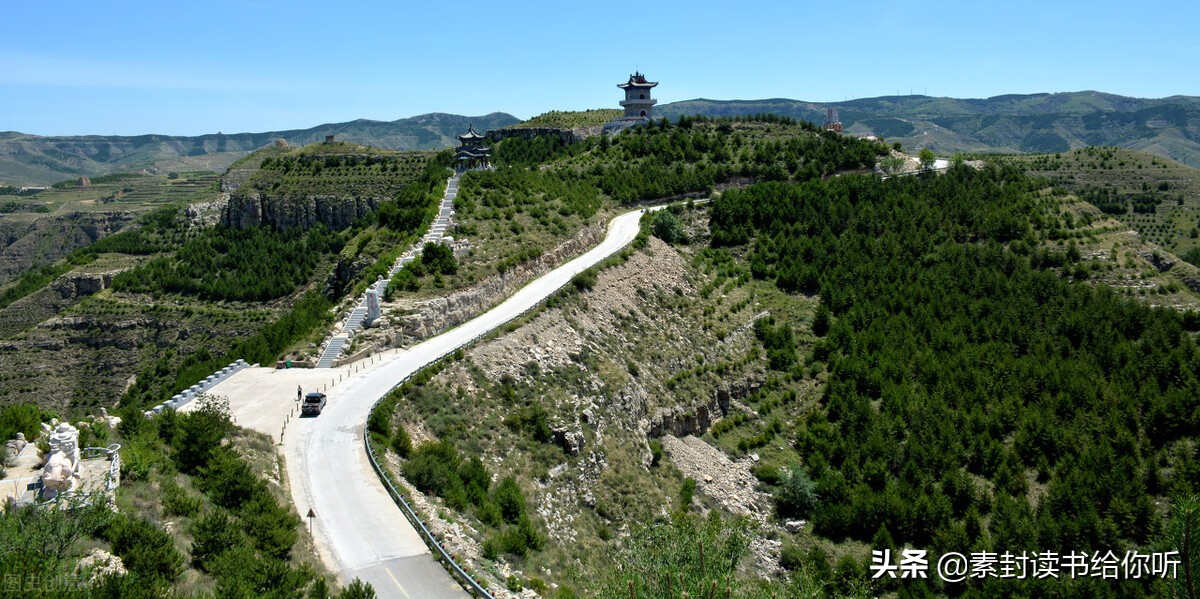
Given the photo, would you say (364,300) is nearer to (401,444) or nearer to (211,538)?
(401,444)

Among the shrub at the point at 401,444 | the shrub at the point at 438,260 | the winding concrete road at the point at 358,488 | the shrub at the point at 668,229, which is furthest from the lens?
the shrub at the point at 668,229

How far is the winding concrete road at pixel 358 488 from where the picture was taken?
19.7 meters

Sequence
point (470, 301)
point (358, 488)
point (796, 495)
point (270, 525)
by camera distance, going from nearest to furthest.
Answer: point (270, 525), point (358, 488), point (796, 495), point (470, 301)

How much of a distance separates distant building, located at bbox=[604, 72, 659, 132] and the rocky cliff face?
109ft

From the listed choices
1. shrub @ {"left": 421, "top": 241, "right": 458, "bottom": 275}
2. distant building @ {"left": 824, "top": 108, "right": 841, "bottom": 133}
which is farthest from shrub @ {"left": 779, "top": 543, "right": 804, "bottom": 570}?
distant building @ {"left": 824, "top": 108, "right": 841, "bottom": 133}

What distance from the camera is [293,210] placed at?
102500 millimetres

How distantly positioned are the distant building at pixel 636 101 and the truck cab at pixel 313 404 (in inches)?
2457

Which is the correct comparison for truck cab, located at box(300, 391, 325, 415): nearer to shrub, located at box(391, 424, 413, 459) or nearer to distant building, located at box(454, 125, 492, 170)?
shrub, located at box(391, 424, 413, 459)

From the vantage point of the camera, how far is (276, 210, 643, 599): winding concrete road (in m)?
19.7

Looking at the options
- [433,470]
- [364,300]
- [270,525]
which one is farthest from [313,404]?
[364,300]

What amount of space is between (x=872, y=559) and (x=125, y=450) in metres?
24.5

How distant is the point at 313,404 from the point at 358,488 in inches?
260

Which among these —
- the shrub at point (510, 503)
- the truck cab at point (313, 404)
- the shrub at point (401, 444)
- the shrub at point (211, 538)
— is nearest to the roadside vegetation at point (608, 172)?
the truck cab at point (313, 404)

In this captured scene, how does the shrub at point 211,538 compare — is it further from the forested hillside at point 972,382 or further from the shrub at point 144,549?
the forested hillside at point 972,382
